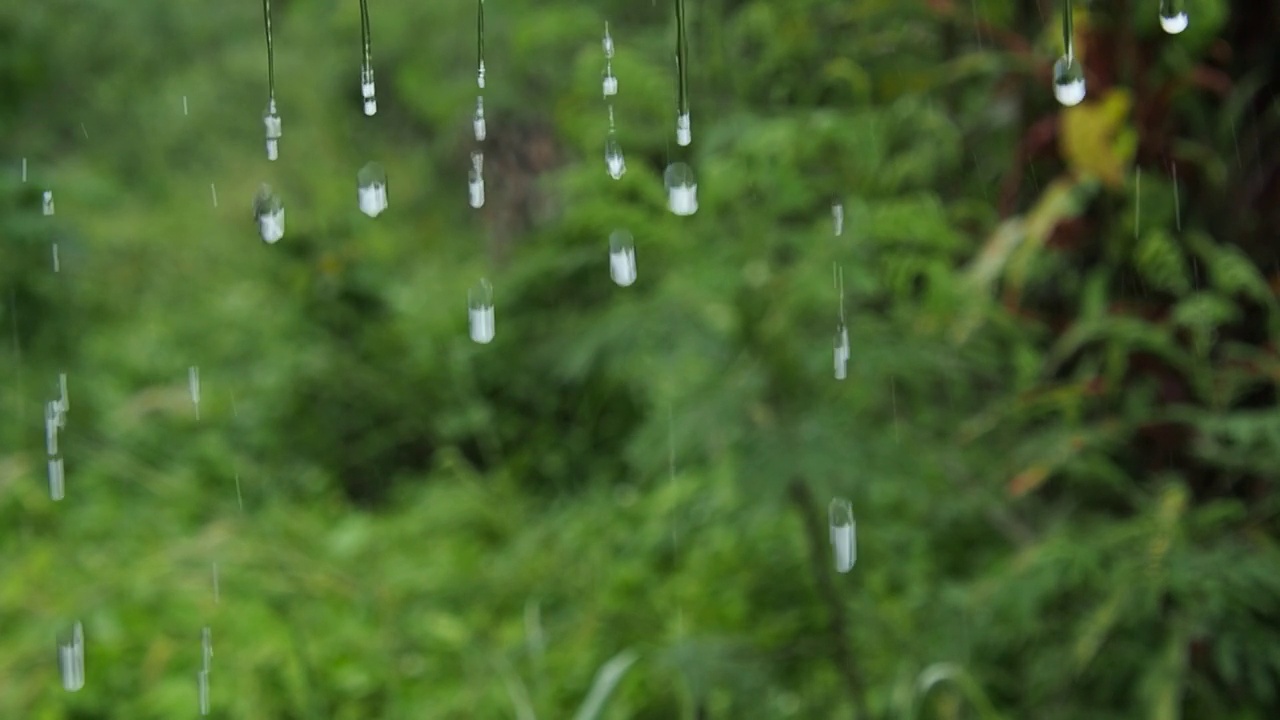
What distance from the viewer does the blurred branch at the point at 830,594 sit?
6.44 feet

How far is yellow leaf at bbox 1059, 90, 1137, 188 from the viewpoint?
92.9 inches

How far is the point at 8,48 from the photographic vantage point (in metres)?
3.73

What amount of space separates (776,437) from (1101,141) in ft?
3.01

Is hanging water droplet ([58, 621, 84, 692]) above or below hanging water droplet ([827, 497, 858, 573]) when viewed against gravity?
below

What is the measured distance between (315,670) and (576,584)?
0.56m

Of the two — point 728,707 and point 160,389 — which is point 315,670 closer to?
point 728,707

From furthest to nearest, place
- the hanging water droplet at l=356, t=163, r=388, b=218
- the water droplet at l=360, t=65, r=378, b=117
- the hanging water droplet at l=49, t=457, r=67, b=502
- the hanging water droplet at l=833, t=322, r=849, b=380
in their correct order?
the hanging water droplet at l=49, t=457, r=67, b=502, the hanging water droplet at l=833, t=322, r=849, b=380, the hanging water droplet at l=356, t=163, r=388, b=218, the water droplet at l=360, t=65, r=378, b=117

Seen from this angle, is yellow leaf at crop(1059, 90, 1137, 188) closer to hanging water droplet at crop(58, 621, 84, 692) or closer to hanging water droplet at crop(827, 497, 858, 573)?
hanging water droplet at crop(827, 497, 858, 573)

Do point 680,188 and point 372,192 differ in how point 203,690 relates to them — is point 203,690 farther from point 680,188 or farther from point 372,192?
point 680,188

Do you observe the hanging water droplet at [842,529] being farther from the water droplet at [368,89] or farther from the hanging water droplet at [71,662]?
the hanging water droplet at [71,662]

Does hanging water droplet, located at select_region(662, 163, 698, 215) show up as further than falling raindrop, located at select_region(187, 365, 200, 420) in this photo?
No

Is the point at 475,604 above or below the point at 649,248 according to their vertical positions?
below

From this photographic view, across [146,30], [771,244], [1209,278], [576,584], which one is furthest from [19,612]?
[146,30]

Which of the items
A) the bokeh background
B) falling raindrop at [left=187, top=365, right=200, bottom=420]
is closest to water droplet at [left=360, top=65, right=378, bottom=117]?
the bokeh background
